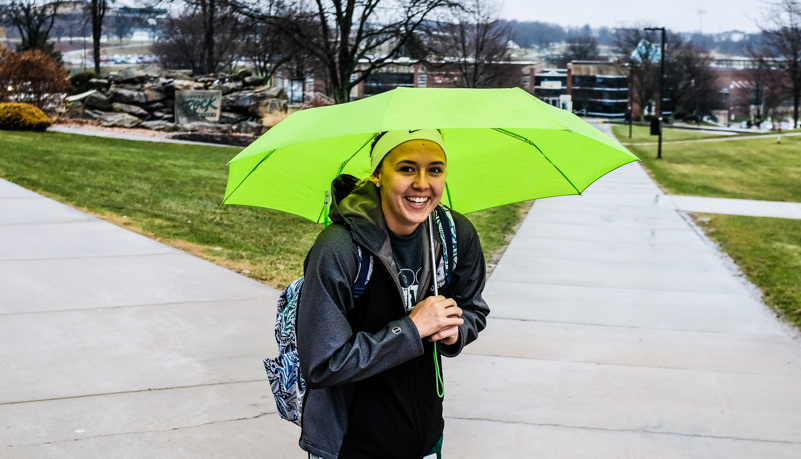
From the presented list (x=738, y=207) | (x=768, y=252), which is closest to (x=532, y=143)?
(x=768, y=252)

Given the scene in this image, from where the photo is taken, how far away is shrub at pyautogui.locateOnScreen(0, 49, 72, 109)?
24.3 meters

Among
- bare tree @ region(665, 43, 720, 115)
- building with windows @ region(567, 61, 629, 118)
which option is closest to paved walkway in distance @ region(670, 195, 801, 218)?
bare tree @ region(665, 43, 720, 115)

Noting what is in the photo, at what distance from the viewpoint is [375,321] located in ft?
8.32

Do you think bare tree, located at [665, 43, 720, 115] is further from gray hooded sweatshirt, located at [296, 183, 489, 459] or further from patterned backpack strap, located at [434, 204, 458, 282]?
gray hooded sweatshirt, located at [296, 183, 489, 459]

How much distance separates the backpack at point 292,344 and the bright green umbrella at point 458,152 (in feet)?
1.19

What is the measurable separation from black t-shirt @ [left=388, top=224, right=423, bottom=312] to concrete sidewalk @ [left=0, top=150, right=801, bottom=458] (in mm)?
2150

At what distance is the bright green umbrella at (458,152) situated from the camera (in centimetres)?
247

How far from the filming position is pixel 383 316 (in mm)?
2539

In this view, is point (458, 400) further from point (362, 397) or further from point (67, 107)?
point (67, 107)

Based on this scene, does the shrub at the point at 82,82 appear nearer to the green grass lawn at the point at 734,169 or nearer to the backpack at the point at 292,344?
the green grass lawn at the point at 734,169

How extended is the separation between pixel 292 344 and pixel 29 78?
2445 cm

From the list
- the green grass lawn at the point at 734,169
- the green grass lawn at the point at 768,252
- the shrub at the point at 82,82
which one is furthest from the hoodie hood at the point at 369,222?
the shrub at the point at 82,82

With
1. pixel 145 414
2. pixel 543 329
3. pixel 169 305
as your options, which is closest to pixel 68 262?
pixel 169 305

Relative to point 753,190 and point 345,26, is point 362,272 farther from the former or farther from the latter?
point 345,26
